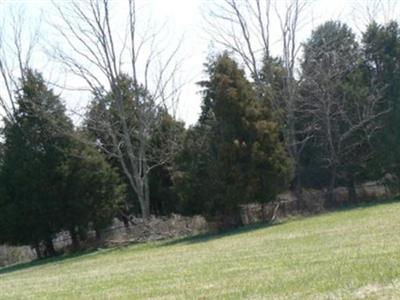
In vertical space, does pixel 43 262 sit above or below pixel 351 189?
below

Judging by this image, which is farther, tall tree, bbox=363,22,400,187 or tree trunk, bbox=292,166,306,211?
tall tree, bbox=363,22,400,187

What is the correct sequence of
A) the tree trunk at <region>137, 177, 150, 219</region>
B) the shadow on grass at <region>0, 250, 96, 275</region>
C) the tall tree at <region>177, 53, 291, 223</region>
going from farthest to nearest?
the tree trunk at <region>137, 177, 150, 219</region> < the shadow on grass at <region>0, 250, 96, 275</region> < the tall tree at <region>177, 53, 291, 223</region>

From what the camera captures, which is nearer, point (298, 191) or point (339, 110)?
point (298, 191)

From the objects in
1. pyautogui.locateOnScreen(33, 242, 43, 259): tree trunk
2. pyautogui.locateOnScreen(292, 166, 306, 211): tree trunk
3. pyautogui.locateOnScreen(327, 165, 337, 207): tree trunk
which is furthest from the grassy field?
pyautogui.locateOnScreen(33, 242, 43, 259): tree trunk

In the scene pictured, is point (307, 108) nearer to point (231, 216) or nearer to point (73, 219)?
point (231, 216)

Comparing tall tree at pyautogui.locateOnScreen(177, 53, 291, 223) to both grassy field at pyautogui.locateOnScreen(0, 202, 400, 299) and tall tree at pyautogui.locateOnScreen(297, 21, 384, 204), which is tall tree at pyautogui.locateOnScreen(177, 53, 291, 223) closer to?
tall tree at pyautogui.locateOnScreen(297, 21, 384, 204)

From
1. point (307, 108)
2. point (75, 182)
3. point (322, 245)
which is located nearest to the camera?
point (322, 245)

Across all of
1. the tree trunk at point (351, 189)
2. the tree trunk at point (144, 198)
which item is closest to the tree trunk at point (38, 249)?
the tree trunk at point (144, 198)

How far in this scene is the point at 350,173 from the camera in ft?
114

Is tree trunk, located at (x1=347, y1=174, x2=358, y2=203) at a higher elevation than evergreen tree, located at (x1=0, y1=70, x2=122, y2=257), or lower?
lower

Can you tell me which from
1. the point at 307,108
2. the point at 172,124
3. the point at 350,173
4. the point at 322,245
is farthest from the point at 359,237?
the point at 172,124

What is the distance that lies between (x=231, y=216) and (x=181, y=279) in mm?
18536

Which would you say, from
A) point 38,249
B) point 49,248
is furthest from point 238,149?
point 38,249

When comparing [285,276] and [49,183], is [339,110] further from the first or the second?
[285,276]
